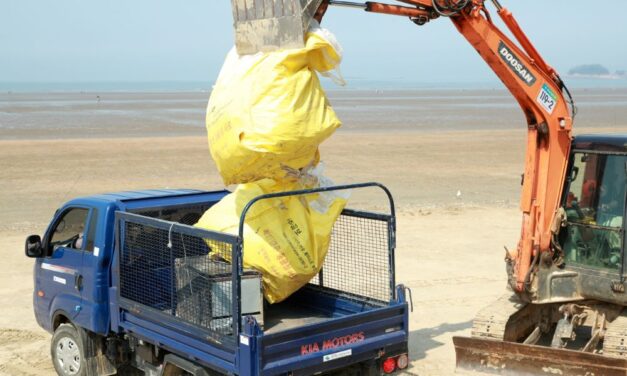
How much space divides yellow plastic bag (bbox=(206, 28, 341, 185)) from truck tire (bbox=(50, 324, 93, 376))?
2175 mm

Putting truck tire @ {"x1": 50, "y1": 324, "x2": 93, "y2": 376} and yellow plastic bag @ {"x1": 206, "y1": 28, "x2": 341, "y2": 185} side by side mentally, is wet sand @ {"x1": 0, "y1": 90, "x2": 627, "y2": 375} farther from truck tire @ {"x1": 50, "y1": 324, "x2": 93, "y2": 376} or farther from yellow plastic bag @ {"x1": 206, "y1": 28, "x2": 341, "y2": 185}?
yellow plastic bag @ {"x1": 206, "y1": 28, "x2": 341, "y2": 185}

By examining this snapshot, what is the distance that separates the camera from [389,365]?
681 centimetres

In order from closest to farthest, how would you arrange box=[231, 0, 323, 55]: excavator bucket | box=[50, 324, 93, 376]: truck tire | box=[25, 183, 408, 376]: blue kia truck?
box=[25, 183, 408, 376]: blue kia truck, box=[231, 0, 323, 55]: excavator bucket, box=[50, 324, 93, 376]: truck tire

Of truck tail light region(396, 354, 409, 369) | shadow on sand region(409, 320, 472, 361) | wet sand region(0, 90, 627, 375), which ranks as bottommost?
shadow on sand region(409, 320, 472, 361)

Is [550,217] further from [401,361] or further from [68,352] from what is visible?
[68,352]

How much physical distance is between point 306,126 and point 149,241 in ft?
5.47

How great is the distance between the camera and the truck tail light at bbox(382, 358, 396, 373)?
6.79 metres

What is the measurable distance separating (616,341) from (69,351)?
16.1 ft

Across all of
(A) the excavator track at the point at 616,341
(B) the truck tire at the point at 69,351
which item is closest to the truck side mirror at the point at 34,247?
(B) the truck tire at the point at 69,351

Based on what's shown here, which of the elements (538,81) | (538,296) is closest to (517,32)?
(538,81)

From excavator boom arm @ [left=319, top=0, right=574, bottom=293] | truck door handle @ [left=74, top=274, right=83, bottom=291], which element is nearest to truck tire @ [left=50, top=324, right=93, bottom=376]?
truck door handle @ [left=74, top=274, right=83, bottom=291]

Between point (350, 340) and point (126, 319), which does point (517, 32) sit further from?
point (126, 319)

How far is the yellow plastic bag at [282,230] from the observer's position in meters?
6.62

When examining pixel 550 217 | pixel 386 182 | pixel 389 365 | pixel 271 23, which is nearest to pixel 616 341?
pixel 550 217
